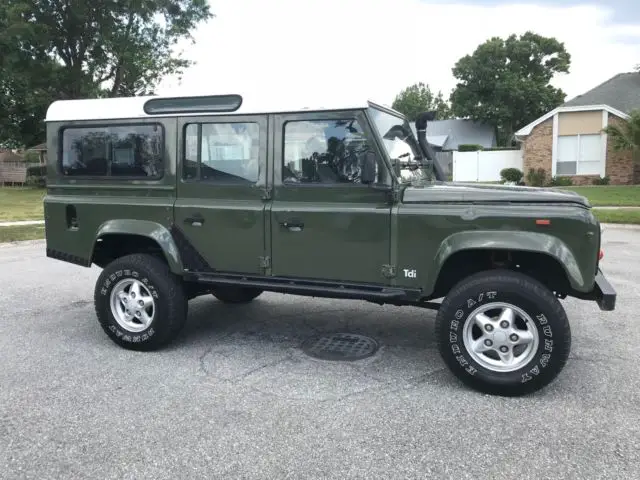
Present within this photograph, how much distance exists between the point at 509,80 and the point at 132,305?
4550 cm

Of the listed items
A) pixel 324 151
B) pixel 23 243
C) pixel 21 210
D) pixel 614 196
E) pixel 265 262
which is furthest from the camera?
pixel 614 196

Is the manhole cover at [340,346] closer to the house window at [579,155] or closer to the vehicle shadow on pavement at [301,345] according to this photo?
the vehicle shadow on pavement at [301,345]

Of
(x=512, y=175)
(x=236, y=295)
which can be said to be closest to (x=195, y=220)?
(x=236, y=295)

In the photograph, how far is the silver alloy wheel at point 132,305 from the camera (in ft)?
15.8

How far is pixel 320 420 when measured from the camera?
11.3 ft

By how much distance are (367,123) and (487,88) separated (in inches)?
1823

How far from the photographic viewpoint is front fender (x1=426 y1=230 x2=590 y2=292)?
3.63 m

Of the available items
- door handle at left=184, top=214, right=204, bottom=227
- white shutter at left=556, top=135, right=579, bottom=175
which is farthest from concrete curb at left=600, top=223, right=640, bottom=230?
white shutter at left=556, top=135, right=579, bottom=175

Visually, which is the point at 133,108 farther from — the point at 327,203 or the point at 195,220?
the point at 327,203

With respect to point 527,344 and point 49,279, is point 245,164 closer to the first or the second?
point 527,344

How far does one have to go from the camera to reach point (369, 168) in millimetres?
3922

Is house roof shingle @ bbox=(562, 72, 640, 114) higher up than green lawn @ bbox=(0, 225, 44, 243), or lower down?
higher up

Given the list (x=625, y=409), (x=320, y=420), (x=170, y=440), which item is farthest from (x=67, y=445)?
(x=625, y=409)

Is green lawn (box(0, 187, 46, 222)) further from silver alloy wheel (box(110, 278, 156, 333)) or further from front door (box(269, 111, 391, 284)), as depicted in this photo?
front door (box(269, 111, 391, 284))
